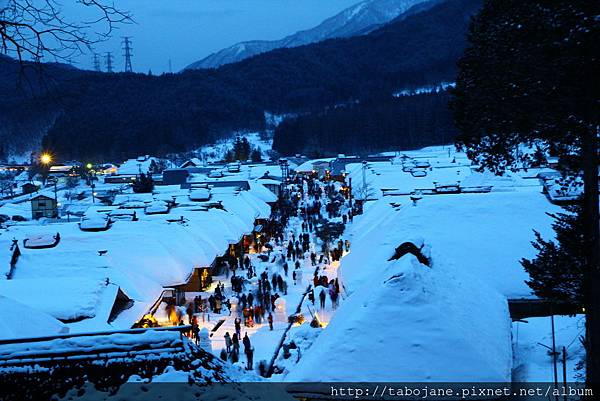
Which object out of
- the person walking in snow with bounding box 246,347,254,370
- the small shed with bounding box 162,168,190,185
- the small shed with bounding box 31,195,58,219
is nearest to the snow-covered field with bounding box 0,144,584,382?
the person walking in snow with bounding box 246,347,254,370

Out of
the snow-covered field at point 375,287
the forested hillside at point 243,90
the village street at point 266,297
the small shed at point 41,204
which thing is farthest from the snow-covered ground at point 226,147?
the snow-covered field at point 375,287

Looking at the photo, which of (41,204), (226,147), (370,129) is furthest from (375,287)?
(226,147)

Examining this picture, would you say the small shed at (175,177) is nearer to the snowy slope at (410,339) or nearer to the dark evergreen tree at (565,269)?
the snowy slope at (410,339)

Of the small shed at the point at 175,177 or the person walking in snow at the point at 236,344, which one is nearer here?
the person walking in snow at the point at 236,344

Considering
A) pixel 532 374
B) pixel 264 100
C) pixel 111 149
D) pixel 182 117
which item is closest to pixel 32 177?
pixel 111 149

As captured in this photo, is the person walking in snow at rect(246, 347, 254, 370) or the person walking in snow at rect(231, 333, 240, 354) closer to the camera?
the person walking in snow at rect(246, 347, 254, 370)

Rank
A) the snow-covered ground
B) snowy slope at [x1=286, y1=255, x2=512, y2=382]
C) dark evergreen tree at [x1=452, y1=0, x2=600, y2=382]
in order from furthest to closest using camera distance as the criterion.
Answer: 1. the snow-covered ground
2. snowy slope at [x1=286, y1=255, x2=512, y2=382]
3. dark evergreen tree at [x1=452, y1=0, x2=600, y2=382]

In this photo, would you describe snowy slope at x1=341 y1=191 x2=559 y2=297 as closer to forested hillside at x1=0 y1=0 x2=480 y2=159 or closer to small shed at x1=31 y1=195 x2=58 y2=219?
small shed at x1=31 y1=195 x2=58 y2=219

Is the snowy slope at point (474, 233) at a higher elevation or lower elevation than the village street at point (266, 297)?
higher

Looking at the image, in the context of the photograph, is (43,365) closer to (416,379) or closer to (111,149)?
(416,379)

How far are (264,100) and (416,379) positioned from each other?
148 m

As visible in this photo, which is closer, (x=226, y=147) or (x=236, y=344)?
(x=236, y=344)

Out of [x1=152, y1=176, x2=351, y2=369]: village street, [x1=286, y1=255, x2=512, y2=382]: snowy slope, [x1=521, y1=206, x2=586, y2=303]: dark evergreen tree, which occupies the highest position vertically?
[x1=521, y1=206, x2=586, y2=303]: dark evergreen tree

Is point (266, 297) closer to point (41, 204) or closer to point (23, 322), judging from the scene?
point (23, 322)
